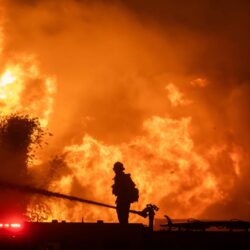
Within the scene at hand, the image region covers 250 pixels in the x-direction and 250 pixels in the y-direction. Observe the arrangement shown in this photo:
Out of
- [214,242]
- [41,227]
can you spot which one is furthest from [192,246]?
[41,227]

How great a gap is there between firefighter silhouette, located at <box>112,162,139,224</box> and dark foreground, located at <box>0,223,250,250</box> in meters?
2.09

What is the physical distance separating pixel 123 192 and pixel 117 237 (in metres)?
2.96

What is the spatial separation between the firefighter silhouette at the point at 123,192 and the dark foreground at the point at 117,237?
209 cm

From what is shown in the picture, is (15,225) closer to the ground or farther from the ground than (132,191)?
closer to the ground

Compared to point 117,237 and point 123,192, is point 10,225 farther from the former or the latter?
point 123,192

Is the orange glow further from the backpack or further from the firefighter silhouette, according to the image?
the backpack

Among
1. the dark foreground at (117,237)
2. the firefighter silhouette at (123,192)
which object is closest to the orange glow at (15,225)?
the dark foreground at (117,237)

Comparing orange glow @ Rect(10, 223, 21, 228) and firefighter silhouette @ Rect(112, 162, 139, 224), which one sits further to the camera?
firefighter silhouette @ Rect(112, 162, 139, 224)

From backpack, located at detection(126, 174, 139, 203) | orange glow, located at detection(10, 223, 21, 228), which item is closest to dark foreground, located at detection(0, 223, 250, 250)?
orange glow, located at detection(10, 223, 21, 228)

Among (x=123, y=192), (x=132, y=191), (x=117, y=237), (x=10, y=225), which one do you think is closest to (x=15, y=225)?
(x=10, y=225)

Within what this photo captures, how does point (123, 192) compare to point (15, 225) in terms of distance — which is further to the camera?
point (123, 192)

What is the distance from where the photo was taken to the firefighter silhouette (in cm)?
1966

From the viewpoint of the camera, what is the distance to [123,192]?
19.8 metres

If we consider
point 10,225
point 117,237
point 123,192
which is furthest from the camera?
point 123,192
